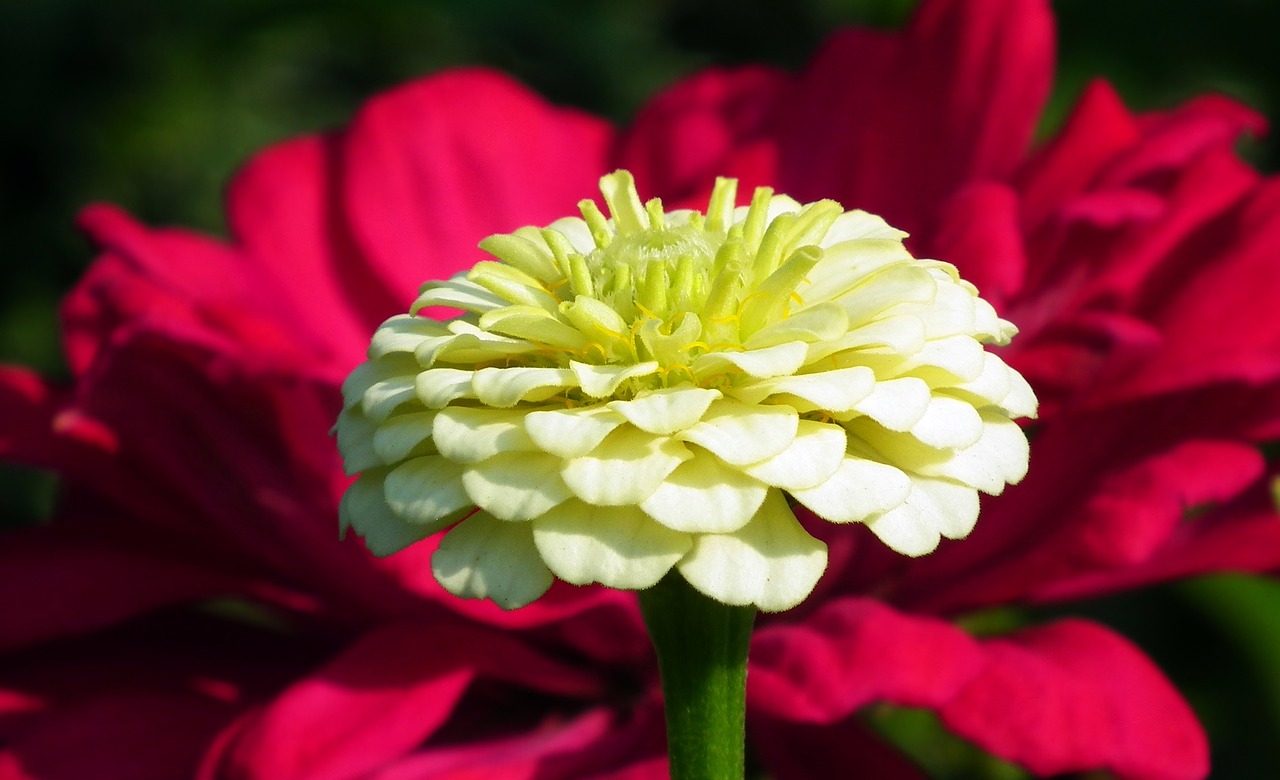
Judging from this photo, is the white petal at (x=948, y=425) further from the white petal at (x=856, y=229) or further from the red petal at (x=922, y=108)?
the red petal at (x=922, y=108)

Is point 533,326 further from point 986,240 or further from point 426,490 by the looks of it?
point 986,240

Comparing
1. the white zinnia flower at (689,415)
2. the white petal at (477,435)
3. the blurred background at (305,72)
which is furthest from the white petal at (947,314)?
the blurred background at (305,72)

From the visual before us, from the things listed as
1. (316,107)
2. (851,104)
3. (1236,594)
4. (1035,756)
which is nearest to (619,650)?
(1035,756)

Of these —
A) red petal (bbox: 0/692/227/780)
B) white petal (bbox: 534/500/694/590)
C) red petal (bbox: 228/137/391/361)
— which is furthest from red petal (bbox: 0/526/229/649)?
white petal (bbox: 534/500/694/590)

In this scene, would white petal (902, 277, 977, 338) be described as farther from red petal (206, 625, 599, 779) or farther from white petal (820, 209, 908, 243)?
red petal (206, 625, 599, 779)

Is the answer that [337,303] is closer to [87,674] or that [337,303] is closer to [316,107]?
[87,674]

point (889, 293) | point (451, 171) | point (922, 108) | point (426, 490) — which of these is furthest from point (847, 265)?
point (451, 171)
